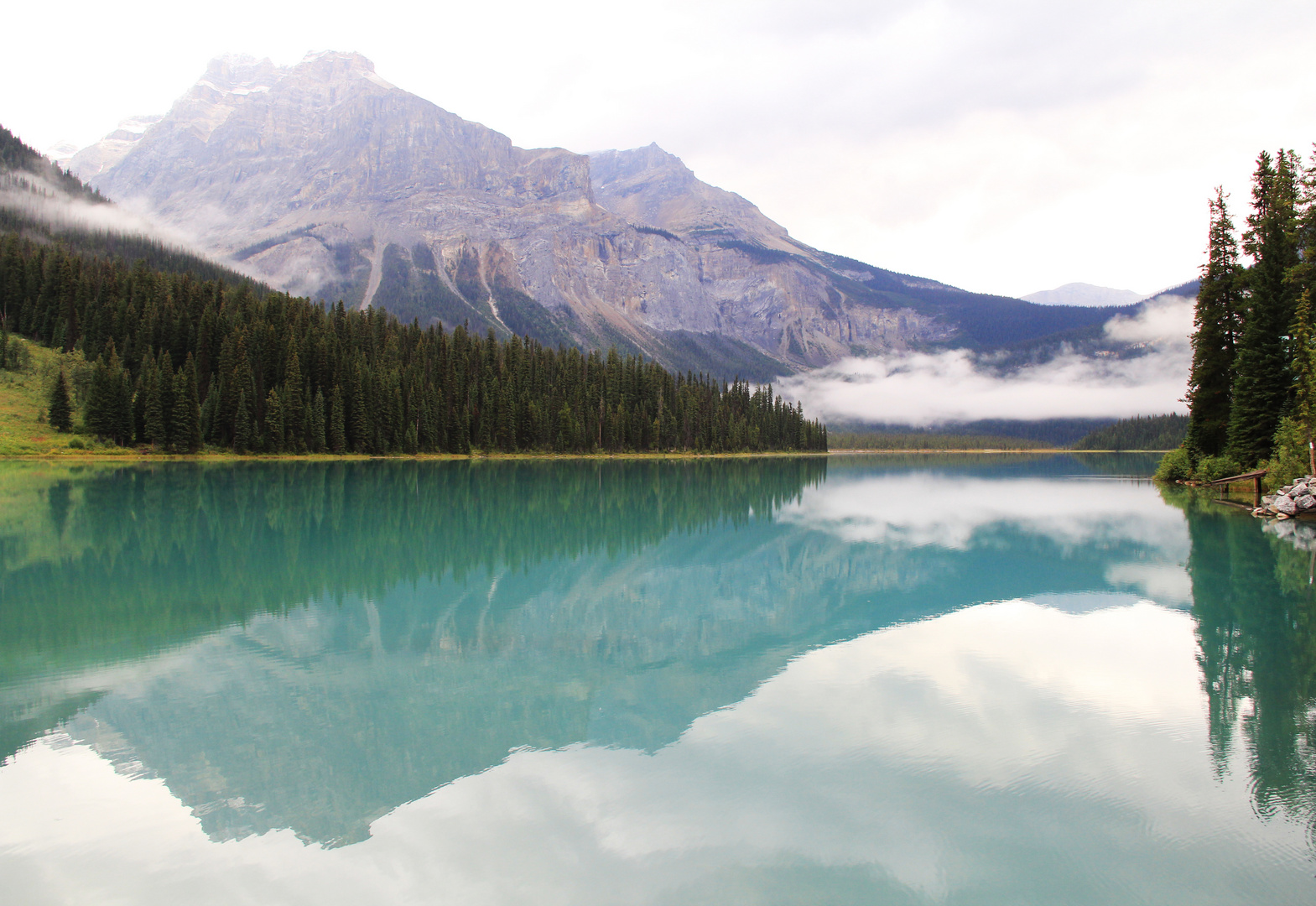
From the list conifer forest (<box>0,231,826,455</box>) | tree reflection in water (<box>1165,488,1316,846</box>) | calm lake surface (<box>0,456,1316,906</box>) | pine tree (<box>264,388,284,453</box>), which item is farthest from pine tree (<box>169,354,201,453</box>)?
tree reflection in water (<box>1165,488,1316,846</box>)

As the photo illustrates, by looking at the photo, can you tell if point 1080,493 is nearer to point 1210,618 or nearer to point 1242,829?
point 1210,618

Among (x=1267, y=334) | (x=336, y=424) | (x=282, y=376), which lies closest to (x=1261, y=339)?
(x=1267, y=334)

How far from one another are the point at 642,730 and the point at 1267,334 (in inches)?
1856

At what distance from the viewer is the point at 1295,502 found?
33.0 m

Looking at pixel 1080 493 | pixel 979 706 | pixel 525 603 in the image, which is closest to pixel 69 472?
pixel 525 603

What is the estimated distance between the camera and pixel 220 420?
7888 centimetres

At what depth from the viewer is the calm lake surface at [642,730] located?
6.33 meters

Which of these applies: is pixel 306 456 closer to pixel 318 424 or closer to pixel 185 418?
pixel 318 424

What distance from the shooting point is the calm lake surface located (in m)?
6.33

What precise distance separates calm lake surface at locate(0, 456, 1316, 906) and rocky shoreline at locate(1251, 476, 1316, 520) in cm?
1533

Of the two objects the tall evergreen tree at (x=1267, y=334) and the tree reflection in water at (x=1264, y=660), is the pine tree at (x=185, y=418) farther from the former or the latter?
the tall evergreen tree at (x=1267, y=334)

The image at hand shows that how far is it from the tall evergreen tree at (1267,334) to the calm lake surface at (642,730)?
968 inches

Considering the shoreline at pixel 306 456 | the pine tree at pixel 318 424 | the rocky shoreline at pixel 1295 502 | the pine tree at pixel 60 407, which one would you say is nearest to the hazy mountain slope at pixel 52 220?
the pine tree at pixel 318 424

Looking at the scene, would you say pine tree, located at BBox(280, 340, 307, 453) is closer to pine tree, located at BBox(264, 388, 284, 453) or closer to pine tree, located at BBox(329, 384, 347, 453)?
pine tree, located at BBox(264, 388, 284, 453)
